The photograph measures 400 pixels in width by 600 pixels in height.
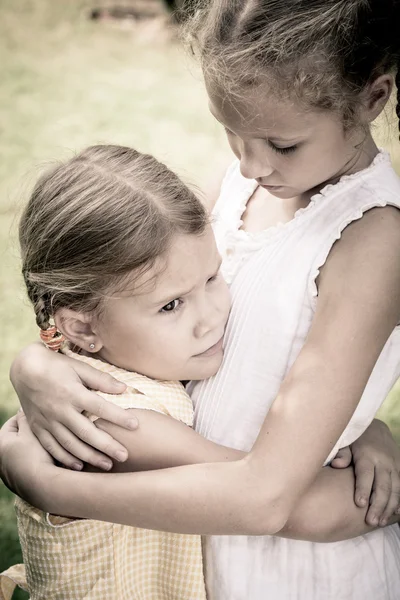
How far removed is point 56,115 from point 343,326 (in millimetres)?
5865

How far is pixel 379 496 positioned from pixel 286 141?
995 mm

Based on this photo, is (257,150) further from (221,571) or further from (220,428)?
(221,571)

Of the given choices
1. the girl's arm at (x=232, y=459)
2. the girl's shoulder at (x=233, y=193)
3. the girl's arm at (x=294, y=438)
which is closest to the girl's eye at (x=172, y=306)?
the girl's arm at (x=232, y=459)

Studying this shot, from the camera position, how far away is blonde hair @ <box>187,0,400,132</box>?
1982 mm

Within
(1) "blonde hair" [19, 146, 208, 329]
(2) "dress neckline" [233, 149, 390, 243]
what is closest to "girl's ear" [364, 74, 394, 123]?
(2) "dress neckline" [233, 149, 390, 243]

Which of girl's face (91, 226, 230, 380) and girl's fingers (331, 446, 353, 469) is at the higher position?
girl's face (91, 226, 230, 380)

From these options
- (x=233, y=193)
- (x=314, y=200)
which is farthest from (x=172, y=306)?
(x=233, y=193)

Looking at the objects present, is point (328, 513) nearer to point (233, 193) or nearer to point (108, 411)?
point (108, 411)

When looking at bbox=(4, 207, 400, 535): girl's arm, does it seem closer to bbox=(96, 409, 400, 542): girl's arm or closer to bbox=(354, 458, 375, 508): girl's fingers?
bbox=(96, 409, 400, 542): girl's arm

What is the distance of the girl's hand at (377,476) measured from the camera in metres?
2.27

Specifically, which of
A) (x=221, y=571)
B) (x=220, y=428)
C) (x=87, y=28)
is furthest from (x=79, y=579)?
(x=87, y=28)

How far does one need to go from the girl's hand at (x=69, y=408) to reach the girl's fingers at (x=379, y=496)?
0.70 metres

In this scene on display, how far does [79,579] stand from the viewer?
2.24 meters

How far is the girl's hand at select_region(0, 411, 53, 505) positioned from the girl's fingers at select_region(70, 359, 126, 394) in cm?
22
